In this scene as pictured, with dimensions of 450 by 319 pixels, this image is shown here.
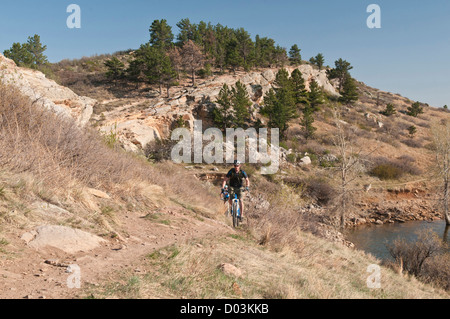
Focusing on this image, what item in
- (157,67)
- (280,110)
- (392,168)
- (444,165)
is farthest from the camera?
(157,67)

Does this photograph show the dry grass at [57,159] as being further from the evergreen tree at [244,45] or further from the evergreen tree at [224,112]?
the evergreen tree at [244,45]

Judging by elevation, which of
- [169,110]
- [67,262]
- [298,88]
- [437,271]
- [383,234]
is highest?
[298,88]

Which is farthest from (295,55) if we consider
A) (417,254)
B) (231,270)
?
(231,270)

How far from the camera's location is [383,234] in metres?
19.3

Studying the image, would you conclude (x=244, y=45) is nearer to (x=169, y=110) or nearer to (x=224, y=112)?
(x=224, y=112)

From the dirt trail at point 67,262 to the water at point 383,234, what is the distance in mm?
14396

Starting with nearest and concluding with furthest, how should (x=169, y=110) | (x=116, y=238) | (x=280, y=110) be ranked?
1. (x=116, y=238)
2. (x=169, y=110)
3. (x=280, y=110)

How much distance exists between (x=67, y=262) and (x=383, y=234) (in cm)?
2090

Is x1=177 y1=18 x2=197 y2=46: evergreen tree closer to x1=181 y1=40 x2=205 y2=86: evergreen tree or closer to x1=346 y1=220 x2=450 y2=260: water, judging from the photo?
x1=181 y1=40 x2=205 y2=86: evergreen tree

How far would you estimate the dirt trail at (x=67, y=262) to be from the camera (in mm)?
2902

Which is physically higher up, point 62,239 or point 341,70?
point 341,70

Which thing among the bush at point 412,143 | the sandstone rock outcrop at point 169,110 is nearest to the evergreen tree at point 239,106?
the sandstone rock outcrop at point 169,110

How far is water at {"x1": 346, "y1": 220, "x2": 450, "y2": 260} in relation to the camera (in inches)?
660
